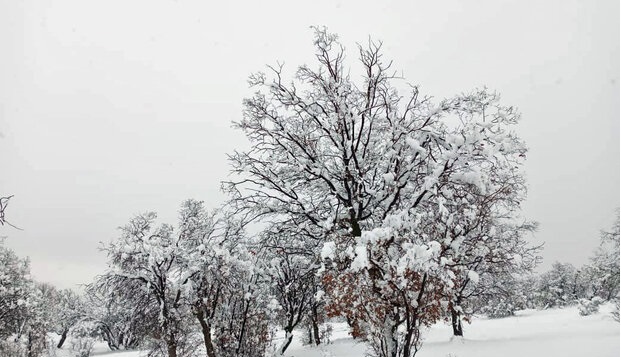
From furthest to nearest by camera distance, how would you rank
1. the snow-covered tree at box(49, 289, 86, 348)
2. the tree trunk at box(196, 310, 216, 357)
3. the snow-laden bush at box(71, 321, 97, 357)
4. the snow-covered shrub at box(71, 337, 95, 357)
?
the snow-covered tree at box(49, 289, 86, 348) < the snow-laden bush at box(71, 321, 97, 357) < the snow-covered shrub at box(71, 337, 95, 357) < the tree trunk at box(196, 310, 216, 357)

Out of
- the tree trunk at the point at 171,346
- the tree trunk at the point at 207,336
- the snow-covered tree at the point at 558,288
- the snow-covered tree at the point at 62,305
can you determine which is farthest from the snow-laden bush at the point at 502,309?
the snow-covered tree at the point at 62,305

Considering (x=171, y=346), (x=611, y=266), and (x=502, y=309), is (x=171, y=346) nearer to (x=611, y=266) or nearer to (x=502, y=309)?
(x=611, y=266)

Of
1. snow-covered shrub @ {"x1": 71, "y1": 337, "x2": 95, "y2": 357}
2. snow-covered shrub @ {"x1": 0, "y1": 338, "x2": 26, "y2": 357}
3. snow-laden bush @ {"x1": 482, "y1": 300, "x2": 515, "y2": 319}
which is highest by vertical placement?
snow-laden bush @ {"x1": 482, "y1": 300, "x2": 515, "y2": 319}

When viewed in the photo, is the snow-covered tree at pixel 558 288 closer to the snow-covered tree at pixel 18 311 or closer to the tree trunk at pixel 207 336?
the tree trunk at pixel 207 336

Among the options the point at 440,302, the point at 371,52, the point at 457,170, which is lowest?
the point at 440,302

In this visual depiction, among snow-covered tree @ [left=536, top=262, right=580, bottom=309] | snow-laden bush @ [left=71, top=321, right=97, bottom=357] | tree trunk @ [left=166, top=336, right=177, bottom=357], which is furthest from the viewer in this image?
snow-covered tree @ [left=536, top=262, right=580, bottom=309]

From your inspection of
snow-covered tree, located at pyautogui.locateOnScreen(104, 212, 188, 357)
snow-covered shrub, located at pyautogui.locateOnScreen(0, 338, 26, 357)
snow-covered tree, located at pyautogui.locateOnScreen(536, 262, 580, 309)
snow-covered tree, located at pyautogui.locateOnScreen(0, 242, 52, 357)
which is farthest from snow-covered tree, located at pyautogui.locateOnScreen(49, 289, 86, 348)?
snow-covered tree, located at pyautogui.locateOnScreen(536, 262, 580, 309)

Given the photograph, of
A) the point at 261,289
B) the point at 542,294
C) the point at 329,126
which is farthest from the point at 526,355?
the point at 542,294

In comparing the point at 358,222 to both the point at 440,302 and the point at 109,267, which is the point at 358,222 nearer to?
the point at 440,302

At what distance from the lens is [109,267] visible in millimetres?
15656

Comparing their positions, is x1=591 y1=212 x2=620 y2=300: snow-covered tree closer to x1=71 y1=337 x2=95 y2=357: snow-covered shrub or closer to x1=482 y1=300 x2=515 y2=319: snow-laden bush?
x1=482 y1=300 x2=515 y2=319: snow-laden bush

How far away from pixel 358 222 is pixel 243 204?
2988mm

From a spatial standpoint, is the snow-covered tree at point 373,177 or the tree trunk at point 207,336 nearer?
the snow-covered tree at point 373,177

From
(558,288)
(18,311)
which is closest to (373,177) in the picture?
(18,311)
